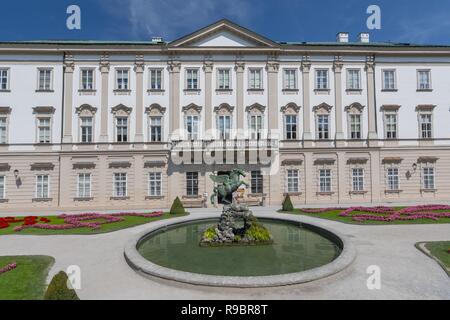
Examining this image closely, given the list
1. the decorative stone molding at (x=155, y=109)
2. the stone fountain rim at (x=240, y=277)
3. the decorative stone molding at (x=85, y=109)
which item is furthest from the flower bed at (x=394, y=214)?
the decorative stone molding at (x=85, y=109)

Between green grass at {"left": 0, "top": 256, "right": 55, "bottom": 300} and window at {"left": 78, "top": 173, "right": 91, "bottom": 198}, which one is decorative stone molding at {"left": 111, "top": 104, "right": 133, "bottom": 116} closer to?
window at {"left": 78, "top": 173, "right": 91, "bottom": 198}

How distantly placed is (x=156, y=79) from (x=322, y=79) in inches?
720

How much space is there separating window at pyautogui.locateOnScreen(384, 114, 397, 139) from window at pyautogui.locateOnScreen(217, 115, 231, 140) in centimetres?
1742

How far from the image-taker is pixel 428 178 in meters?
28.9

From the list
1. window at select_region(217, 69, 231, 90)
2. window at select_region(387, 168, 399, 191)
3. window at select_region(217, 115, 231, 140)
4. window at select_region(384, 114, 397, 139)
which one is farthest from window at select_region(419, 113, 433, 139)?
window at select_region(217, 69, 231, 90)

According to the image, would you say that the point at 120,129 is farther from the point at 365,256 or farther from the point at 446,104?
the point at 446,104

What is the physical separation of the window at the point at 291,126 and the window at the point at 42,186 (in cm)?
2571

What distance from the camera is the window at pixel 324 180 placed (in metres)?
28.5

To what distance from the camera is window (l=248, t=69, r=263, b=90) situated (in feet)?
94.2

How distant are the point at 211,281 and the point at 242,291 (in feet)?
3.14

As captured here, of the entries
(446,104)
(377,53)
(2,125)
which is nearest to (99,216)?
(2,125)

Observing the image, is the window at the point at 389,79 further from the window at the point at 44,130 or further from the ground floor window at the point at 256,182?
the window at the point at 44,130

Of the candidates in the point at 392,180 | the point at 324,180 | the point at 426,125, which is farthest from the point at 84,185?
the point at 426,125

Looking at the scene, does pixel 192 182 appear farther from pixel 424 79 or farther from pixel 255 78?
pixel 424 79
